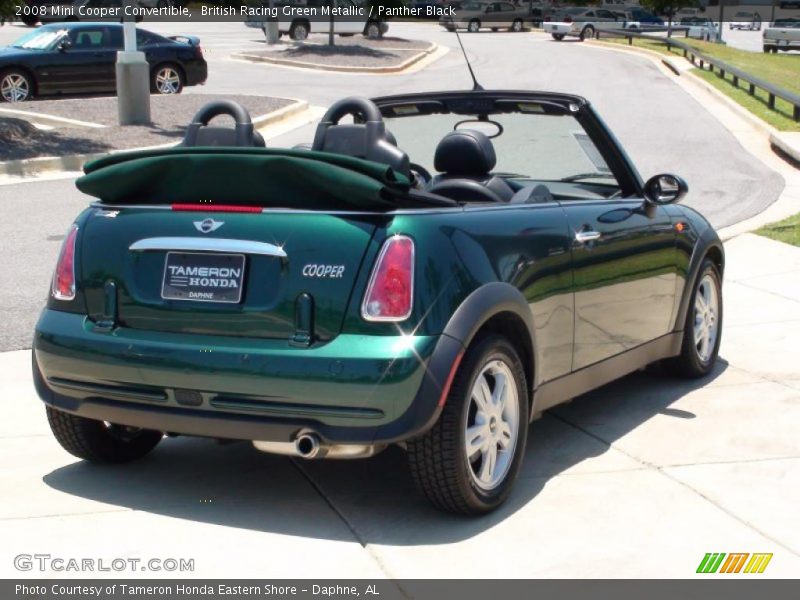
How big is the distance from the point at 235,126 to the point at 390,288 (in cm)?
154

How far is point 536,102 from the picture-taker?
20.5ft

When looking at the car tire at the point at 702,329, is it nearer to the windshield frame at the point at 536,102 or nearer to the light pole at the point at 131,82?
the windshield frame at the point at 536,102

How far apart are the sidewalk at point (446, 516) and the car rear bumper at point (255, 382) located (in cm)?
39

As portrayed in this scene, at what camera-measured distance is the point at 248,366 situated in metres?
4.71

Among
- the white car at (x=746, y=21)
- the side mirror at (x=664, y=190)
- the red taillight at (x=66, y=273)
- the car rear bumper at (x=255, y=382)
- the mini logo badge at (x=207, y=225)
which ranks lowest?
the white car at (x=746, y=21)

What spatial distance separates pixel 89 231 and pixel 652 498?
249 centimetres

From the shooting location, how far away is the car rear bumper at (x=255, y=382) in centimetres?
459

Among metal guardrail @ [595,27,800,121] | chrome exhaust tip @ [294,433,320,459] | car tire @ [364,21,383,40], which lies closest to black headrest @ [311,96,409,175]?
chrome exhaust tip @ [294,433,320,459]

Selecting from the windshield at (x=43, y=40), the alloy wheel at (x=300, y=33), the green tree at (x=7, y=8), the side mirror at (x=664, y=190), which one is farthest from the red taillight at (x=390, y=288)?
the alloy wheel at (x=300, y=33)

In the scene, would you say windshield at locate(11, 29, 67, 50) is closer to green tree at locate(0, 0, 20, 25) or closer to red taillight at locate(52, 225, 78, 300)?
green tree at locate(0, 0, 20, 25)

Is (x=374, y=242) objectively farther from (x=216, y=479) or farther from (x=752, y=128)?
(x=752, y=128)
